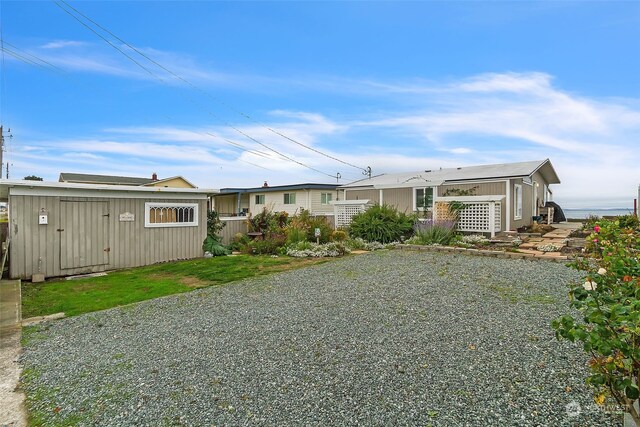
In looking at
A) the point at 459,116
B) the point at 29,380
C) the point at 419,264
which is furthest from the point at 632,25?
the point at 29,380

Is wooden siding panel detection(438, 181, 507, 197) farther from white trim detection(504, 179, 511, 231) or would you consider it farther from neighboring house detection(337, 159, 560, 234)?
white trim detection(504, 179, 511, 231)

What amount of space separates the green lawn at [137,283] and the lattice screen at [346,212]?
557 centimetres

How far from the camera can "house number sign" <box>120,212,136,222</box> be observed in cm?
972

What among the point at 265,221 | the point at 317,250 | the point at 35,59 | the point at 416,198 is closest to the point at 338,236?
the point at 317,250

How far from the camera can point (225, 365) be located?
127 inches

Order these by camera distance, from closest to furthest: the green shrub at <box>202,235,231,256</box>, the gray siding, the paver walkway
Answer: the gray siding, the paver walkway, the green shrub at <box>202,235,231,256</box>

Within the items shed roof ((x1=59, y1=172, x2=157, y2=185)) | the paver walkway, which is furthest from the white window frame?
shed roof ((x1=59, y1=172, x2=157, y2=185))

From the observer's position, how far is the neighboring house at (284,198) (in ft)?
73.2

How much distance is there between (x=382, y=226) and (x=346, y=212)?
3.39 meters

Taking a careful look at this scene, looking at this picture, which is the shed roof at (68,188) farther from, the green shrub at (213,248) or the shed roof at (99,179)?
the shed roof at (99,179)

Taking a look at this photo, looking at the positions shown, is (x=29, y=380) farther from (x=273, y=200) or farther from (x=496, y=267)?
(x=273, y=200)

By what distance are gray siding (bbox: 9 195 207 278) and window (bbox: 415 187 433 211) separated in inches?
362

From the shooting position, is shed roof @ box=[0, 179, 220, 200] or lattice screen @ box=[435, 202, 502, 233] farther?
lattice screen @ box=[435, 202, 502, 233]

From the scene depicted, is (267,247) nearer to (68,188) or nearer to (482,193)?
(68,188)
